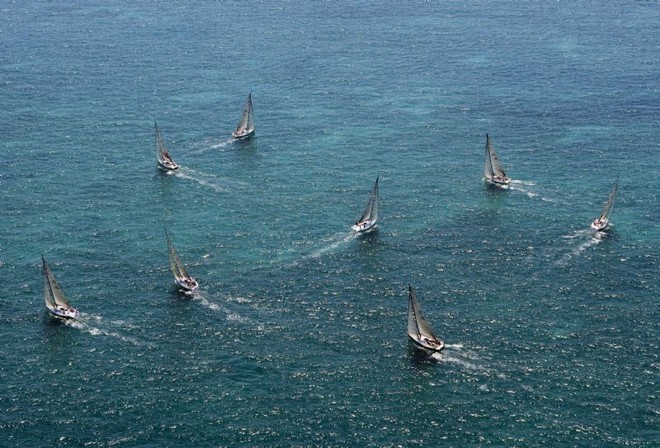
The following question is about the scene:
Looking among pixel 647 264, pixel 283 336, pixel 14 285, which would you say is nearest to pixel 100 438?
pixel 283 336

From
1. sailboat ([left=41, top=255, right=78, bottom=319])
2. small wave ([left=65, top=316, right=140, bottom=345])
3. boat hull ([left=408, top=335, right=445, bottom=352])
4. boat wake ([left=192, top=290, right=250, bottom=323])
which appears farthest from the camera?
boat wake ([left=192, top=290, right=250, bottom=323])

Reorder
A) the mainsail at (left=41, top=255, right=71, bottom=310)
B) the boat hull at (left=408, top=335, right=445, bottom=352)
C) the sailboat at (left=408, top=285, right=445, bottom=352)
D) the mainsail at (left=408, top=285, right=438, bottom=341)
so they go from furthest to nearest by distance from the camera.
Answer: the mainsail at (left=41, top=255, right=71, bottom=310) → the boat hull at (left=408, top=335, right=445, bottom=352) → the sailboat at (left=408, top=285, right=445, bottom=352) → the mainsail at (left=408, top=285, right=438, bottom=341)

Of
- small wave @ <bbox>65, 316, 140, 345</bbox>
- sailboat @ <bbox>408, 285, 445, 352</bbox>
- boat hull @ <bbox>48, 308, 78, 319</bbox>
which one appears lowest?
small wave @ <bbox>65, 316, 140, 345</bbox>

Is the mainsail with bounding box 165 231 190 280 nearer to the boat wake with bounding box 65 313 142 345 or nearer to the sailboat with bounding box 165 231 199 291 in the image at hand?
the sailboat with bounding box 165 231 199 291

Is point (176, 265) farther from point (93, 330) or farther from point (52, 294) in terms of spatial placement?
point (52, 294)

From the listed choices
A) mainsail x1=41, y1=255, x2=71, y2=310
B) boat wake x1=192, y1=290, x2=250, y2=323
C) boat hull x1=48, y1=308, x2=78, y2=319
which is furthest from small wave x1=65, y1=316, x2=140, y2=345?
boat wake x1=192, y1=290, x2=250, y2=323

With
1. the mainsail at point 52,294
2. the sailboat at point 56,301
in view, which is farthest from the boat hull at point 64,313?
the mainsail at point 52,294

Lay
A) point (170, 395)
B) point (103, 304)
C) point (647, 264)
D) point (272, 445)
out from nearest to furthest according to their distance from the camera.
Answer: point (272, 445) → point (170, 395) → point (103, 304) → point (647, 264)

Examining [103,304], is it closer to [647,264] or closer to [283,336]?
[283,336]
